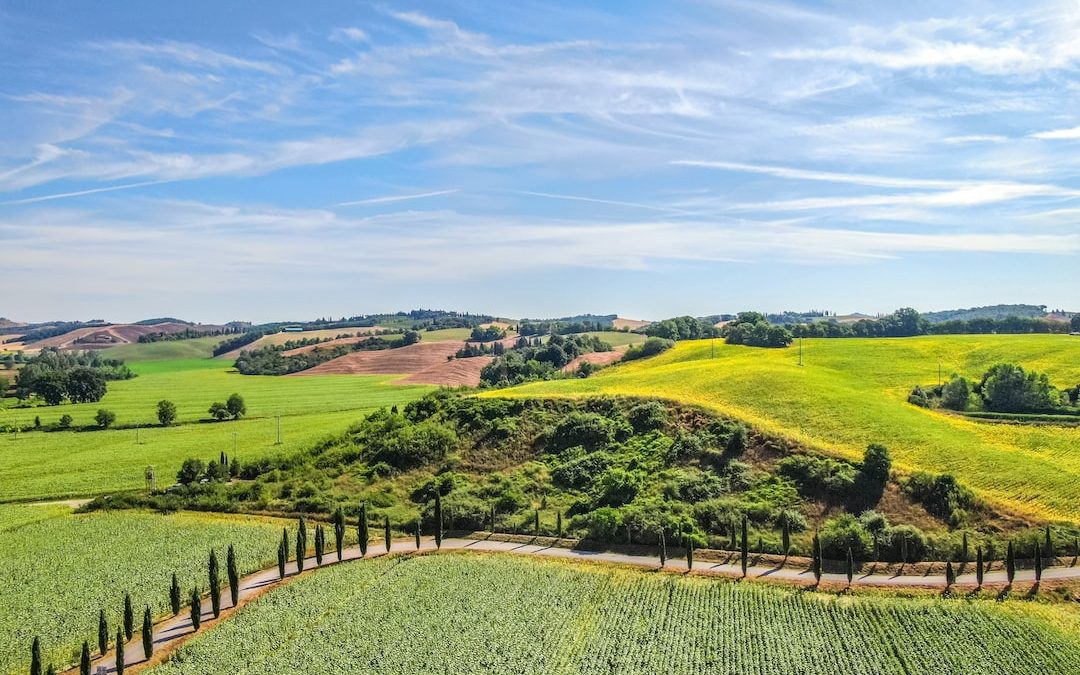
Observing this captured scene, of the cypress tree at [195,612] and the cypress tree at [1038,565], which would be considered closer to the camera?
the cypress tree at [195,612]

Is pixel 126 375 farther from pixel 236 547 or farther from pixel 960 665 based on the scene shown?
pixel 960 665

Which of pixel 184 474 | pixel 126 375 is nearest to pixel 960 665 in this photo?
pixel 184 474

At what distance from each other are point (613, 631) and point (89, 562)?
1526 inches

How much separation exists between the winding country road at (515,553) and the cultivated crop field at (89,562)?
2207 mm

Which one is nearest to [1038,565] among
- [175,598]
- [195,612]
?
[195,612]

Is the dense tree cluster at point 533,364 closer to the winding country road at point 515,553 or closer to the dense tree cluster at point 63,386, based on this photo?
the winding country road at point 515,553

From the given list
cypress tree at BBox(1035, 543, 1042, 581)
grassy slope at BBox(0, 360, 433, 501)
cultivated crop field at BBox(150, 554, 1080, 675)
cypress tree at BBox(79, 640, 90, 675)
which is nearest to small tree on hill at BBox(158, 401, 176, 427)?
grassy slope at BBox(0, 360, 433, 501)

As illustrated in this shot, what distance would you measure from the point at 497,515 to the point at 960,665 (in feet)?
118

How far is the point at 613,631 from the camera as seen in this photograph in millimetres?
38000

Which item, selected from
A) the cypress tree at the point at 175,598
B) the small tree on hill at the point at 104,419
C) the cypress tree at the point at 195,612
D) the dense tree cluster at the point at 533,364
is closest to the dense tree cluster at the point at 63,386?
the small tree on hill at the point at 104,419

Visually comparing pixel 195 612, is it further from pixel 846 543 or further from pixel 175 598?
pixel 846 543

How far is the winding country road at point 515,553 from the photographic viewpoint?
1535 inches

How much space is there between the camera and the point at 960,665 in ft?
110

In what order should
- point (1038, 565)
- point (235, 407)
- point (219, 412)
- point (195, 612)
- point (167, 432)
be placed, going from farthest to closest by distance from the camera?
point (235, 407) < point (219, 412) < point (167, 432) < point (1038, 565) < point (195, 612)
